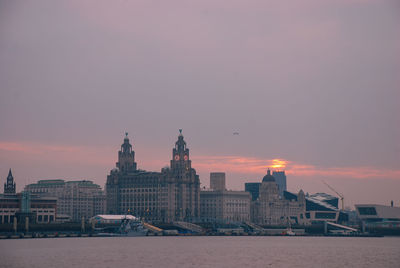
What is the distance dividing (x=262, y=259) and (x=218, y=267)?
25524 millimetres

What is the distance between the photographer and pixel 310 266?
153 meters

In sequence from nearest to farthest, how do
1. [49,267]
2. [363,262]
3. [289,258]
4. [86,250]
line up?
[49,267]
[363,262]
[289,258]
[86,250]

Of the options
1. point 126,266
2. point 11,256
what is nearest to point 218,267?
point 126,266

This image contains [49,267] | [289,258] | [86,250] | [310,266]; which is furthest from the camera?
[86,250]

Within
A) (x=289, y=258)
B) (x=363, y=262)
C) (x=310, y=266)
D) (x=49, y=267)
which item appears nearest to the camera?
(x=49, y=267)

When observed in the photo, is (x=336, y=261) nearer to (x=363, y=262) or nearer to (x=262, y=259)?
(x=363, y=262)

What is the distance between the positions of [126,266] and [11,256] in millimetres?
35847

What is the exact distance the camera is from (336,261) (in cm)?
16938

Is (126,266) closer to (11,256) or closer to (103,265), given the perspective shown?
(103,265)

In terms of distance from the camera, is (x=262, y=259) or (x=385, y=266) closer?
(x=385, y=266)

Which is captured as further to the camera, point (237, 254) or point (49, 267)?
point (237, 254)

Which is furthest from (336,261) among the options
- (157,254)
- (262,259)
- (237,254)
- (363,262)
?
(157,254)

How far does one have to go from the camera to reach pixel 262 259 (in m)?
171

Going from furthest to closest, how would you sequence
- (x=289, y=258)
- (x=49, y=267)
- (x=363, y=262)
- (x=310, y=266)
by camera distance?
(x=289, y=258) < (x=363, y=262) < (x=310, y=266) < (x=49, y=267)
